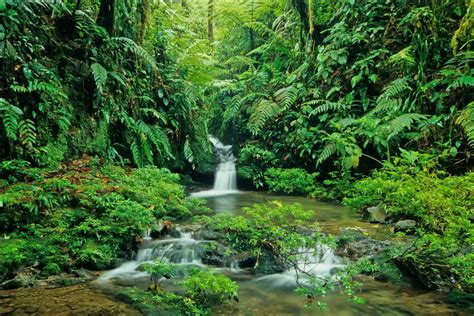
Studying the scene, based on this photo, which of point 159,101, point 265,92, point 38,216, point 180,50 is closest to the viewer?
point 38,216

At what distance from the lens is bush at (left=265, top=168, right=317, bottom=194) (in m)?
7.98

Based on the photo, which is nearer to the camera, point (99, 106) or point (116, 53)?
point (99, 106)

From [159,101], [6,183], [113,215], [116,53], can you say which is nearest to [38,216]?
[6,183]

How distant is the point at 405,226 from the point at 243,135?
6.68 metres

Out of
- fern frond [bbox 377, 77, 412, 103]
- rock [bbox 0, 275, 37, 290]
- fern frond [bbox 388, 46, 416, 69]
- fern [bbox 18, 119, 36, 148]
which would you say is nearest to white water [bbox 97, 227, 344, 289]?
rock [bbox 0, 275, 37, 290]

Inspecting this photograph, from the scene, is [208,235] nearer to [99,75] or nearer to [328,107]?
[99,75]

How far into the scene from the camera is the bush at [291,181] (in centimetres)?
798

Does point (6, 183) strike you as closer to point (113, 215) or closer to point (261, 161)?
point (113, 215)

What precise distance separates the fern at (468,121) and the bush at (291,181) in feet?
10.2

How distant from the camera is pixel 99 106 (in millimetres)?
6379

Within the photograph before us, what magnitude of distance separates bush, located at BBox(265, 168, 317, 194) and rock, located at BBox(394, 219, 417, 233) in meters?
3.06

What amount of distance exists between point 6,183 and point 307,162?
20.6 ft

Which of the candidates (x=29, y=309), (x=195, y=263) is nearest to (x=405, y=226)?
(x=195, y=263)

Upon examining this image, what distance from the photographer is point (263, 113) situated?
891 centimetres
